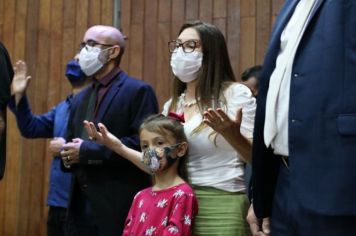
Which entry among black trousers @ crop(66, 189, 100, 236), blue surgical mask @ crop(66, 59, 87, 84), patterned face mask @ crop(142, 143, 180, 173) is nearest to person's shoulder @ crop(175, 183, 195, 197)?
patterned face mask @ crop(142, 143, 180, 173)

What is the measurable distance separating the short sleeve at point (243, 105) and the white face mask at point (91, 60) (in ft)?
3.12

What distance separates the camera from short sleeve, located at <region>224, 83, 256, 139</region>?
7.00ft

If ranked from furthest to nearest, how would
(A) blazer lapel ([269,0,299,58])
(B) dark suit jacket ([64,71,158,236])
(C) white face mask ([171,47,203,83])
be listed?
(B) dark suit jacket ([64,71,158,236])
(C) white face mask ([171,47,203,83])
(A) blazer lapel ([269,0,299,58])

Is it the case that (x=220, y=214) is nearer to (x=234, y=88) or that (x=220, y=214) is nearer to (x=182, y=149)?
(x=182, y=149)

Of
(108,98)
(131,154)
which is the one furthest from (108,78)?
(131,154)

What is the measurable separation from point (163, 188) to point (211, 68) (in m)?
0.53

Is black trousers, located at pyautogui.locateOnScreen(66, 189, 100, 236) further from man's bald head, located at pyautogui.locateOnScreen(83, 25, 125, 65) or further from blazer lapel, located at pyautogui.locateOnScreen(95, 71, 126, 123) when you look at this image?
man's bald head, located at pyautogui.locateOnScreen(83, 25, 125, 65)

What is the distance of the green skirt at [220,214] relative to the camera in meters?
2.04

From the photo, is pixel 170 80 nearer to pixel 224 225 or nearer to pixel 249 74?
pixel 249 74

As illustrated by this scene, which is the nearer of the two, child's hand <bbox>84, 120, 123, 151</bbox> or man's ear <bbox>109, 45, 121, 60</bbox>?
child's hand <bbox>84, 120, 123, 151</bbox>

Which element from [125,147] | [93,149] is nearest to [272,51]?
[125,147]

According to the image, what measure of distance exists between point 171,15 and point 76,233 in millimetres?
2180

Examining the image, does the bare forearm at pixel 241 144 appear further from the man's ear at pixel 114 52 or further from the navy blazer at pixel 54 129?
the navy blazer at pixel 54 129

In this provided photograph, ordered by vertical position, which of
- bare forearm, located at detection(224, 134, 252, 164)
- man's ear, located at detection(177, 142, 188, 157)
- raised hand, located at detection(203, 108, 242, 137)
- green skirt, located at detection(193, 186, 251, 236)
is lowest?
green skirt, located at detection(193, 186, 251, 236)
